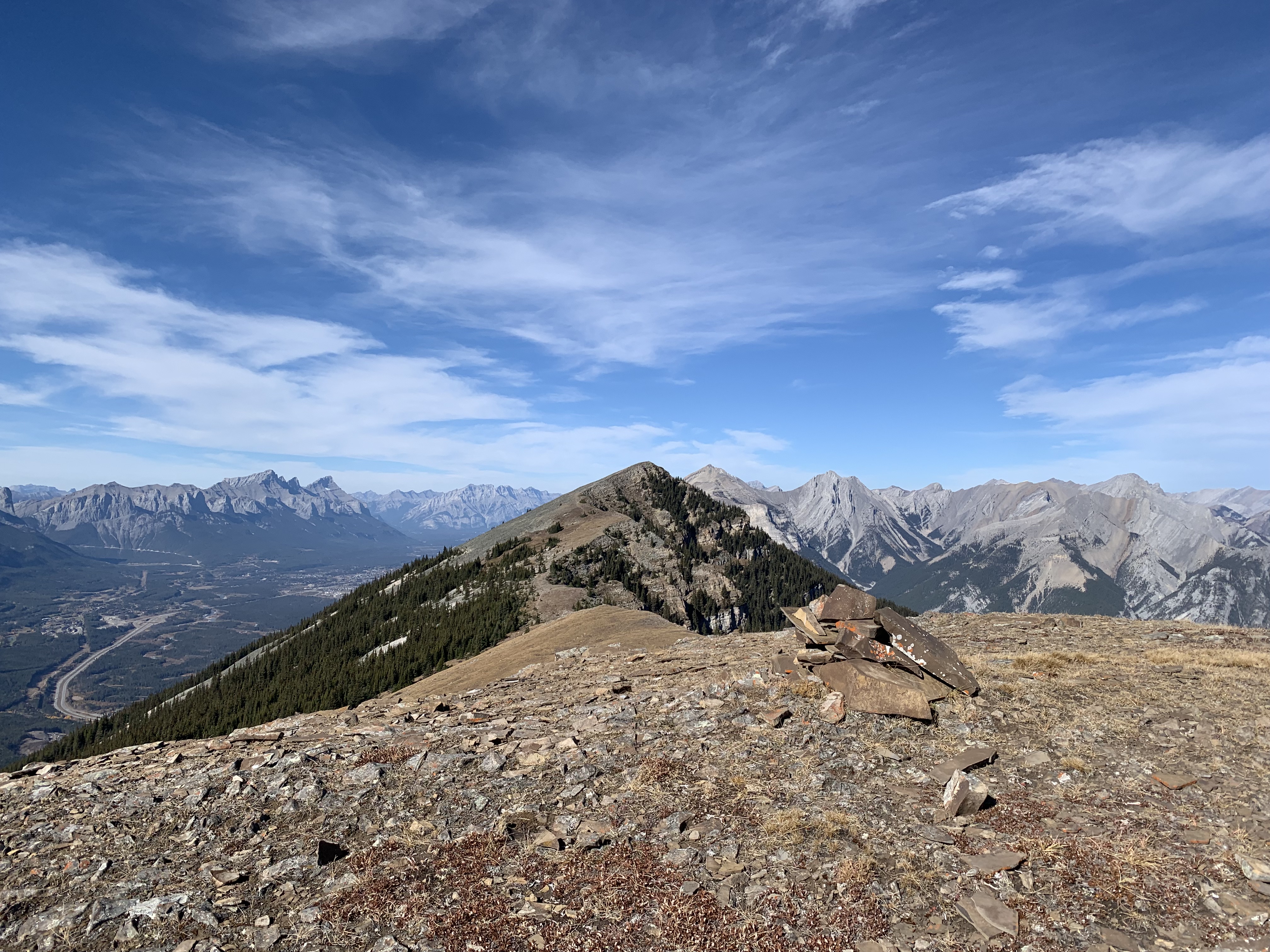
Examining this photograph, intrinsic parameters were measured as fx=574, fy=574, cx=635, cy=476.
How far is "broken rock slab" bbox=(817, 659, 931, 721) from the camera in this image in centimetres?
1744

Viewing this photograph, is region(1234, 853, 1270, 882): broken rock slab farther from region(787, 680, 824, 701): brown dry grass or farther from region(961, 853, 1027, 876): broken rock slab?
region(787, 680, 824, 701): brown dry grass

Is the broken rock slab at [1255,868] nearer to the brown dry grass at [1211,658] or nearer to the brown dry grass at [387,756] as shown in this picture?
the brown dry grass at [1211,658]

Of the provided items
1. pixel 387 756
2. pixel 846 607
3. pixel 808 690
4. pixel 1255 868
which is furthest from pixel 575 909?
pixel 846 607

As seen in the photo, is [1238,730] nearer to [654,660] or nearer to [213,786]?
[654,660]

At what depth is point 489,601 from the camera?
87.1 meters

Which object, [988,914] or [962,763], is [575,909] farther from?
[962,763]

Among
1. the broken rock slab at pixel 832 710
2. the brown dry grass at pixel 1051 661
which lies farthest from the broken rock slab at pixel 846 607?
the brown dry grass at pixel 1051 661

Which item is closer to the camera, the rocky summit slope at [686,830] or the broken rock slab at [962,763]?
the rocky summit slope at [686,830]

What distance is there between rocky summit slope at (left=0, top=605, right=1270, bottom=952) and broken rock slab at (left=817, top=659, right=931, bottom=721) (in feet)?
1.33

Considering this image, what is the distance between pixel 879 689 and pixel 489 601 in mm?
76187

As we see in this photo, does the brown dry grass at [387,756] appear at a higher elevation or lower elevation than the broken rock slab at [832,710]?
lower

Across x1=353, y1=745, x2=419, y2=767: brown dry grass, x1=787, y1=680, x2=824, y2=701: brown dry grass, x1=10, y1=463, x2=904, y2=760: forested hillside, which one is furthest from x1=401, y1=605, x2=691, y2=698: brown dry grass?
x1=787, y1=680, x2=824, y2=701: brown dry grass

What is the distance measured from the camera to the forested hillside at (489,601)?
253ft

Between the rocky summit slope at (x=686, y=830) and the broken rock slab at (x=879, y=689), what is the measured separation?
1.33ft
